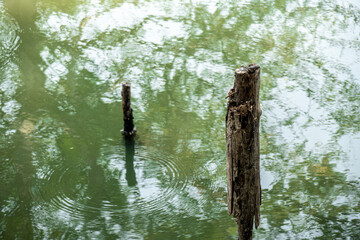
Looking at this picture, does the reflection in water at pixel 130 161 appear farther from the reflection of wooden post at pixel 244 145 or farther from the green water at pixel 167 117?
the reflection of wooden post at pixel 244 145

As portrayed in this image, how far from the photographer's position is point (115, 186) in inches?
232

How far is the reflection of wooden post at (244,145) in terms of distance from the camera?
3.54m

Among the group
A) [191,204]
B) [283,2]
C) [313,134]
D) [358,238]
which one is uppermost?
[283,2]

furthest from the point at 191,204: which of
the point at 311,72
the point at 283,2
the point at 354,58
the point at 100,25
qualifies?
the point at 283,2

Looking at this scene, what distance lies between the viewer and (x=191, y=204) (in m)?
5.57

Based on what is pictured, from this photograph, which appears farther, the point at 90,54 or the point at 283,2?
the point at 283,2

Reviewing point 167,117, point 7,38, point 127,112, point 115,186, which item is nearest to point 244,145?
point 115,186

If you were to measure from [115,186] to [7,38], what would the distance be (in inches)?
189

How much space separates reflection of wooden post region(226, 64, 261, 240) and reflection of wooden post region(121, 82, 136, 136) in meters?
2.75

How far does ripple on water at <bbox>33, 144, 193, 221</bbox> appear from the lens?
552 centimetres

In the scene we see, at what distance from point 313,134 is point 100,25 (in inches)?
203

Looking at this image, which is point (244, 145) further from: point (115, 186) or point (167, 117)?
point (167, 117)

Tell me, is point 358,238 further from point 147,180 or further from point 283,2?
point 283,2

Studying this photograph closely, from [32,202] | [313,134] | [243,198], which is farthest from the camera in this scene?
[313,134]
